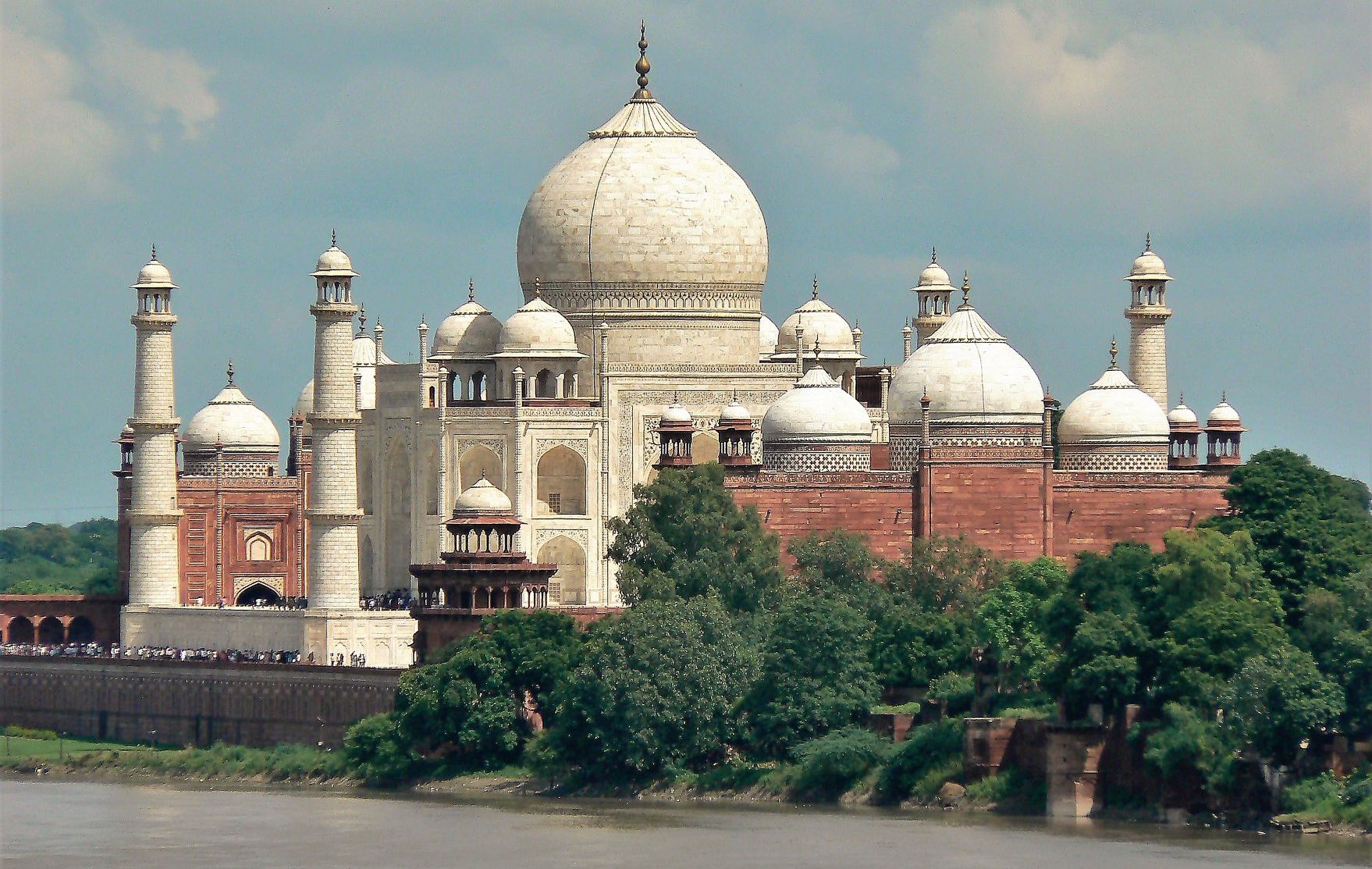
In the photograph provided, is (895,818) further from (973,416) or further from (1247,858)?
(973,416)

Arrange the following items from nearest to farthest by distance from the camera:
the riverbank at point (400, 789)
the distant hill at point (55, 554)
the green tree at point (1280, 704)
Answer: the green tree at point (1280, 704), the riverbank at point (400, 789), the distant hill at point (55, 554)

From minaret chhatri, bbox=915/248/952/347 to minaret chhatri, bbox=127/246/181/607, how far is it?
13.2 metres

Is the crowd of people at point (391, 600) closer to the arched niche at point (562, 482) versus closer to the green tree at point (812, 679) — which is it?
the arched niche at point (562, 482)

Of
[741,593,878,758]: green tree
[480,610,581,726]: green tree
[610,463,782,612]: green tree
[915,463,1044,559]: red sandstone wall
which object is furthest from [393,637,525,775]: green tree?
→ [915,463,1044,559]: red sandstone wall

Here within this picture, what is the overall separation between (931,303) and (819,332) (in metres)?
4.31

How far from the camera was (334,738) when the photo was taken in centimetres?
6438

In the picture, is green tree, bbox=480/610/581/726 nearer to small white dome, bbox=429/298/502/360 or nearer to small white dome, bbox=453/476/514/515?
small white dome, bbox=453/476/514/515

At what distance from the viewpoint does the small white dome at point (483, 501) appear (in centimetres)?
6397

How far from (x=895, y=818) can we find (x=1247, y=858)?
5861 mm

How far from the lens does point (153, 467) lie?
71312 millimetres

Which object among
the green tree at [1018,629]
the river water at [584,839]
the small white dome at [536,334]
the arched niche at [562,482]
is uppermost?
the small white dome at [536,334]

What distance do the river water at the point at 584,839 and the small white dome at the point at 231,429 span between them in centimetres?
2071

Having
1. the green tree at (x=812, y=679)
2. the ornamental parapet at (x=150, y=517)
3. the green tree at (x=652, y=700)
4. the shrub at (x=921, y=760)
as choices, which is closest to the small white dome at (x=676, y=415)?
the green tree at (x=652, y=700)

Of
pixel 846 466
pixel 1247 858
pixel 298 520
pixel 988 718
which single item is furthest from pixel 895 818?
pixel 298 520
